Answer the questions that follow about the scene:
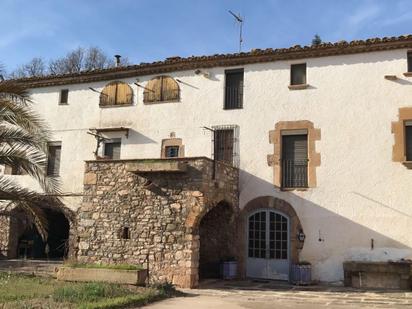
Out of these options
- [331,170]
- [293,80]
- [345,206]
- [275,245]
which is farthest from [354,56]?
[275,245]

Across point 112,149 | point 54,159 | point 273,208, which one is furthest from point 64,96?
point 273,208

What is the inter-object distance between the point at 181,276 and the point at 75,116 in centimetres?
853

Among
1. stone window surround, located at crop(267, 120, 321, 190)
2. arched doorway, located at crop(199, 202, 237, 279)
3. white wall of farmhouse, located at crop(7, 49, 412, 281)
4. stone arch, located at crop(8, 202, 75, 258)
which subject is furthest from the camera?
stone arch, located at crop(8, 202, 75, 258)

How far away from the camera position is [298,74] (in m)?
15.2

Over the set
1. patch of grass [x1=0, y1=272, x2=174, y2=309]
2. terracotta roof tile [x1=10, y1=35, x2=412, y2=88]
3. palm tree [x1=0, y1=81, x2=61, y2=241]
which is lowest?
patch of grass [x1=0, y1=272, x2=174, y2=309]

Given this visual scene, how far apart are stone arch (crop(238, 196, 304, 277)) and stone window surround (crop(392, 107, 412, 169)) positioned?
3.25 meters

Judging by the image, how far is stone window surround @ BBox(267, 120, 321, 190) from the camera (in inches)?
571

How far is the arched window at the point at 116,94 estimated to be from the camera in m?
17.4

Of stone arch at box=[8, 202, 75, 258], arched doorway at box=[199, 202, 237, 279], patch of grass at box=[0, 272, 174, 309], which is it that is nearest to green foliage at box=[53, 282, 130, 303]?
patch of grass at box=[0, 272, 174, 309]

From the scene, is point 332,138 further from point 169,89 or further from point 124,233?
point 124,233

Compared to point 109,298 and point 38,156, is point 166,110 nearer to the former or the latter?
point 38,156

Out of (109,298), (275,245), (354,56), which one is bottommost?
(109,298)

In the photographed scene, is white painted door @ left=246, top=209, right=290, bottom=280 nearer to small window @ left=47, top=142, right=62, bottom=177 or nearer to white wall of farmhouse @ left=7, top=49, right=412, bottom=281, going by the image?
white wall of farmhouse @ left=7, top=49, right=412, bottom=281

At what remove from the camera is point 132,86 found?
17391 millimetres
